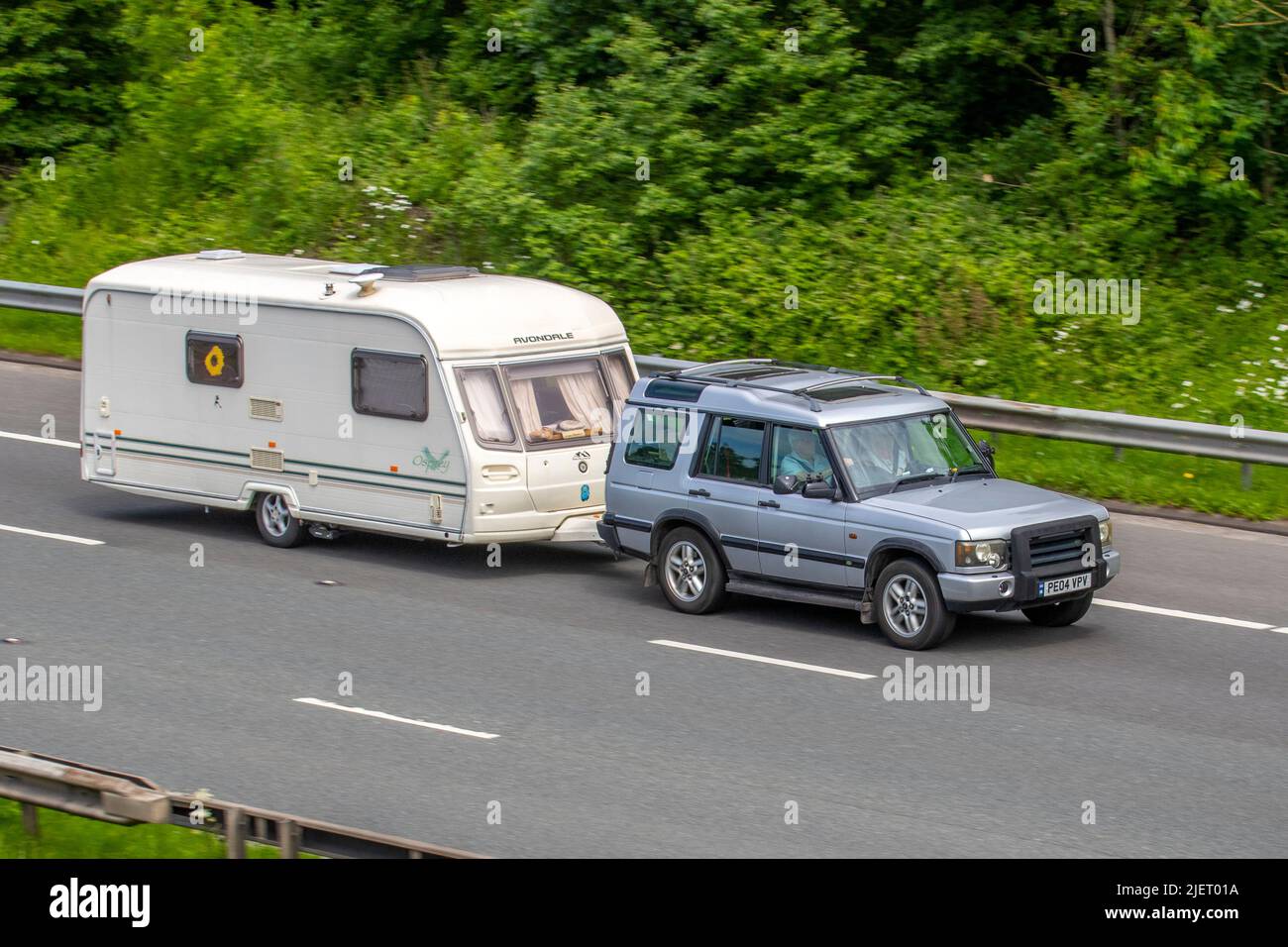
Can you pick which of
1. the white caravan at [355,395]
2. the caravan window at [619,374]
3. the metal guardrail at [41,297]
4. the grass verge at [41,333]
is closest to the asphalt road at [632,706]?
the white caravan at [355,395]

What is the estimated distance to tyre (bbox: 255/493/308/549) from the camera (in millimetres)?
17078

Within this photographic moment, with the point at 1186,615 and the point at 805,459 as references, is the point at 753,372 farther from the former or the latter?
the point at 1186,615

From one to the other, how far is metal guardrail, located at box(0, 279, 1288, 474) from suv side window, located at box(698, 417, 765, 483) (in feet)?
14.2

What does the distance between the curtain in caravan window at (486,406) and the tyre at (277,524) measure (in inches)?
86.4

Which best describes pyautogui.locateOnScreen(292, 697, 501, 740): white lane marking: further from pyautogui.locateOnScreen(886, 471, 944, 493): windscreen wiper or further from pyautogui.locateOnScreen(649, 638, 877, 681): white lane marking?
pyautogui.locateOnScreen(886, 471, 944, 493): windscreen wiper

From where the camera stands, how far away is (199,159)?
28.6m

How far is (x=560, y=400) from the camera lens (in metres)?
16.7

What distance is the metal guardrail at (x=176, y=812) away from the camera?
8.16 meters

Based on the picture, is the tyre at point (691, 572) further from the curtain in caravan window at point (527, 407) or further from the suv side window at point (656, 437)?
the curtain in caravan window at point (527, 407)

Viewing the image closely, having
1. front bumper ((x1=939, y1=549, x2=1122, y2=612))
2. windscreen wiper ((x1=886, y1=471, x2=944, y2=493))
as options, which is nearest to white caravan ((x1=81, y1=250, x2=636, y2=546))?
windscreen wiper ((x1=886, y1=471, x2=944, y2=493))

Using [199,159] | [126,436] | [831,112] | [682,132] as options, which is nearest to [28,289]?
[199,159]

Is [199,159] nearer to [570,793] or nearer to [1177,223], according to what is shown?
[1177,223]

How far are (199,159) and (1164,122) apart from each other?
1455 cm

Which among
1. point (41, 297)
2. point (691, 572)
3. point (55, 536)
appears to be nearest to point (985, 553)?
point (691, 572)
